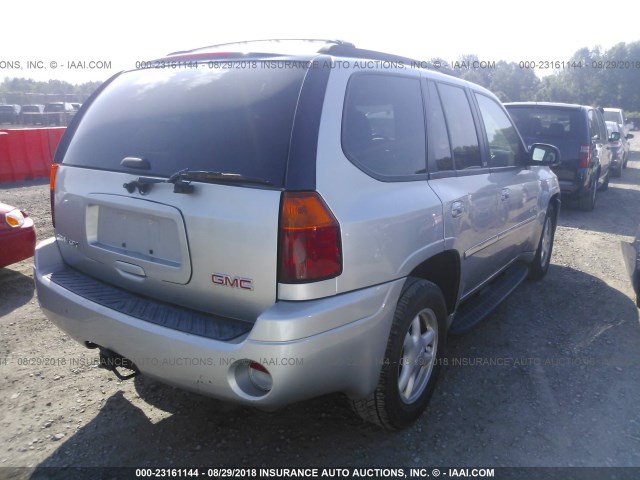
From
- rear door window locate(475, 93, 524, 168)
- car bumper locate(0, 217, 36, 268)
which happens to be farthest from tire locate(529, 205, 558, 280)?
car bumper locate(0, 217, 36, 268)

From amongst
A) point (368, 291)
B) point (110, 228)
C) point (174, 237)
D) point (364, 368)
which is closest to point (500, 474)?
point (364, 368)

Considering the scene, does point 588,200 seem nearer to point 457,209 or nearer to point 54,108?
point 457,209

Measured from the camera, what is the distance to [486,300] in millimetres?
3961

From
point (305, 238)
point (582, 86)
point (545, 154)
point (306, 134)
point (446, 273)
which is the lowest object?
point (446, 273)

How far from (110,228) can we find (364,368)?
145 cm

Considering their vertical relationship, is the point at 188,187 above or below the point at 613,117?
below

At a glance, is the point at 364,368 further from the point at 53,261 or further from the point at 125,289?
the point at 53,261

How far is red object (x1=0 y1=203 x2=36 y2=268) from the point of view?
4691mm

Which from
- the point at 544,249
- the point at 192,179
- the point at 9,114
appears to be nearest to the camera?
the point at 192,179

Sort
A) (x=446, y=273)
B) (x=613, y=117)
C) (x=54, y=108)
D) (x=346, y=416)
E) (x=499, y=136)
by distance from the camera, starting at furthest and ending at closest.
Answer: (x=54, y=108) < (x=613, y=117) < (x=499, y=136) < (x=446, y=273) < (x=346, y=416)

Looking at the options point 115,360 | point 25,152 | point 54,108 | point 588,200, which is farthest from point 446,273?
point 54,108

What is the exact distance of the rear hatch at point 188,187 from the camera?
2.18m

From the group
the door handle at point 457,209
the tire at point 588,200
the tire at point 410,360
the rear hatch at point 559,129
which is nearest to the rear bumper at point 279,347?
the tire at point 410,360

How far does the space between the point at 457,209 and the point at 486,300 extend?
1.20 metres
